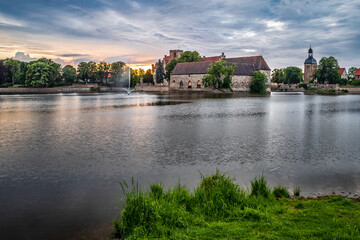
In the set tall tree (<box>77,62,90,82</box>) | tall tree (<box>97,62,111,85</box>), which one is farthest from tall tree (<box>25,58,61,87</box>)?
tall tree (<box>97,62,111,85</box>)

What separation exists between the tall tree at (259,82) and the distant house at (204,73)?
7.66 feet

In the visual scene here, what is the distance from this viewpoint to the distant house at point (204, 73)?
89875mm

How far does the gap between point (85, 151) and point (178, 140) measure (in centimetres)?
454

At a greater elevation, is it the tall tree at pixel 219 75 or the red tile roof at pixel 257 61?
the red tile roof at pixel 257 61

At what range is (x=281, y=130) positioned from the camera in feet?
59.8

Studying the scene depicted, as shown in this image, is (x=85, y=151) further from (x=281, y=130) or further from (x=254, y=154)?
(x=281, y=130)

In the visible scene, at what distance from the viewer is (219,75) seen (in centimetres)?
8262

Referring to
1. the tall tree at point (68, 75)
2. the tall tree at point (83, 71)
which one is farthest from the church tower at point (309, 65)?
the tall tree at point (68, 75)

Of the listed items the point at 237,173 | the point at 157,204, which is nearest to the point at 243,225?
the point at 157,204

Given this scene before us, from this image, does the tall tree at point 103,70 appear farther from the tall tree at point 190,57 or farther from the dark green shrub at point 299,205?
the dark green shrub at point 299,205

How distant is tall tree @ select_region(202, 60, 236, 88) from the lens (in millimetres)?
80875

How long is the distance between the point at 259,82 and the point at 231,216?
85.2m

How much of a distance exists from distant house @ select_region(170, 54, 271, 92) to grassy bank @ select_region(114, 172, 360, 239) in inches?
3173

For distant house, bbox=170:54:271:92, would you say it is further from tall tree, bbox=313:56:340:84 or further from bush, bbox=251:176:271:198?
bush, bbox=251:176:271:198
